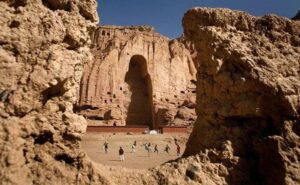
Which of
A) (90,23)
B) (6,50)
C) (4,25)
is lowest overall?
(6,50)

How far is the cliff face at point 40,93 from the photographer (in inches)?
218

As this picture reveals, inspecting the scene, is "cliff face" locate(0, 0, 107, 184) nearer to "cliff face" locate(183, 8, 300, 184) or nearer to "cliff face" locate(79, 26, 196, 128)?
"cliff face" locate(183, 8, 300, 184)

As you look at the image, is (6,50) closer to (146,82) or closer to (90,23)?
(90,23)

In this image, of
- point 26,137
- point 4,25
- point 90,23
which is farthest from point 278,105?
point 4,25

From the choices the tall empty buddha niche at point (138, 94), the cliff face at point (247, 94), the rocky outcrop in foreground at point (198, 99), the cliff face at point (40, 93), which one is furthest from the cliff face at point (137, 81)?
the cliff face at point (40, 93)

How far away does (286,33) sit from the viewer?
8992mm

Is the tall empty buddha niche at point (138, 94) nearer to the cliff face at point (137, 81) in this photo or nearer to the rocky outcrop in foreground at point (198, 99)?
the cliff face at point (137, 81)

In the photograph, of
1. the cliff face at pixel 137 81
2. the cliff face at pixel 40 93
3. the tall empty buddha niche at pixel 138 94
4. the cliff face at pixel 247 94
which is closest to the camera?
the cliff face at pixel 40 93

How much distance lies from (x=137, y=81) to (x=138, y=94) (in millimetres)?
2264

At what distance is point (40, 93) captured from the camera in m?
5.98

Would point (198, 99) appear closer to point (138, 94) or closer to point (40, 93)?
point (40, 93)

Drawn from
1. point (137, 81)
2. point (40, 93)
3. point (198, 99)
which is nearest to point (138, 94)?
point (137, 81)

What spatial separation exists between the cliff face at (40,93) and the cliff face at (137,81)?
39.0m

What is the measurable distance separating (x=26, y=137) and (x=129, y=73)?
48.6m
